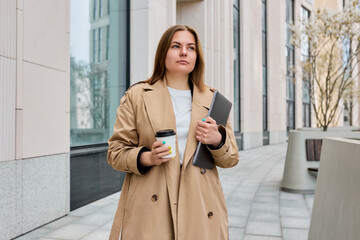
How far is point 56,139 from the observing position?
15.0 ft

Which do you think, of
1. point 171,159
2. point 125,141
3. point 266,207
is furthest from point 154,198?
point 266,207

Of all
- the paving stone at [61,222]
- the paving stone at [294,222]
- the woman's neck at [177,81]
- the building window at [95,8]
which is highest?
the building window at [95,8]

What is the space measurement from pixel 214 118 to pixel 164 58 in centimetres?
42

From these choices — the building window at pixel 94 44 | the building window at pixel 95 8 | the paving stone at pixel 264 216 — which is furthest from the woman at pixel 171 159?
the building window at pixel 95 8

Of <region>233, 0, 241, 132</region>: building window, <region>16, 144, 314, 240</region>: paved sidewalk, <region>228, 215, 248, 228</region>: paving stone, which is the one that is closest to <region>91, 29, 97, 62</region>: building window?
<region>16, 144, 314, 240</region>: paved sidewalk

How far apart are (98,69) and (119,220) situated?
533 centimetres

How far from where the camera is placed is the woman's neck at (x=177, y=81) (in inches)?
71.5

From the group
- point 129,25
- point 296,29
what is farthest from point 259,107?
point 129,25

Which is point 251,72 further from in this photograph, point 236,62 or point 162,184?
point 162,184

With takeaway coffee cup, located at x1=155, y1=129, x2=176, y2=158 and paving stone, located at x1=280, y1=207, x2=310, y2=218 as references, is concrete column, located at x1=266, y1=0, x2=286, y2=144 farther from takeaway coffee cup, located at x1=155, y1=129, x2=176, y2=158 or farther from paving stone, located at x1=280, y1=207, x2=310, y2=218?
takeaway coffee cup, located at x1=155, y1=129, x2=176, y2=158

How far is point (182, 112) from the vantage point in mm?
1765

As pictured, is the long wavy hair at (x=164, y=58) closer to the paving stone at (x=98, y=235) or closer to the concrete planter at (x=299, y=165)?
the paving stone at (x=98, y=235)

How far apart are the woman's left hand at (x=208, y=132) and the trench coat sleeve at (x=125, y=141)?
30 cm

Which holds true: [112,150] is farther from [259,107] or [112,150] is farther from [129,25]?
[259,107]
